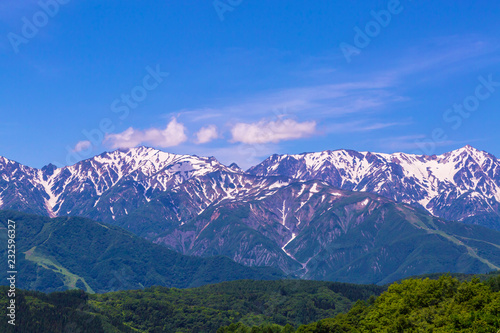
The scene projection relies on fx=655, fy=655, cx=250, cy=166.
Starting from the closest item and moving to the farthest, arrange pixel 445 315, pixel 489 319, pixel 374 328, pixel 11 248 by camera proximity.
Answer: pixel 489 319 < pixel 445 315 < pixel 374 328 < pixel 11 248

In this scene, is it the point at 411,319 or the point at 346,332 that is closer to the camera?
the point at 411,319

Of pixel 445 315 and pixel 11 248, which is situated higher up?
pixel 11 248

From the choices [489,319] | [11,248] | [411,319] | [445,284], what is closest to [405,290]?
[445,284]

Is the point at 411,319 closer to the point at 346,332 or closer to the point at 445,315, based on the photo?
the point at 445,315

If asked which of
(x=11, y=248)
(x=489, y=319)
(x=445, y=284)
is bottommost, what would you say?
(x=489, y=319)

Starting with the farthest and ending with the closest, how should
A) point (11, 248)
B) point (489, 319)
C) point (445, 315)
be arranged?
point (11, 248) → point (445, 315) → point (489, 319)

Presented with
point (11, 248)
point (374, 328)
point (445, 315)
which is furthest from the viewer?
point (11, 248)

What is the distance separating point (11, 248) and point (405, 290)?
114 meters

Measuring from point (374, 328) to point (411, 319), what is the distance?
15.1 m

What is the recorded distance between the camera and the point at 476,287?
6398 inches

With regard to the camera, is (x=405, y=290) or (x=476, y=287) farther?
(x=405, y=290)

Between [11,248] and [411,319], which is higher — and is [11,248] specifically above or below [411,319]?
above

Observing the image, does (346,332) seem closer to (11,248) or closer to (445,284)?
Answer: (445,284)

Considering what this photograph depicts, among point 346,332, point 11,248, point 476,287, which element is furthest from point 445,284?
point 11,248
